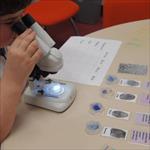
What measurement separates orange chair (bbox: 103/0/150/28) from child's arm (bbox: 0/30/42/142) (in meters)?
0.76

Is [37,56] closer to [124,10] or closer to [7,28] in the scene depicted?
[7,28]

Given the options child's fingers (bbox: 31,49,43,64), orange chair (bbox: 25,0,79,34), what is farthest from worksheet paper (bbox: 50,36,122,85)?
orange chair (bbox: 25,0,79,34)

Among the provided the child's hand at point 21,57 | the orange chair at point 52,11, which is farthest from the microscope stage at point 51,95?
the orange chair at point 52,11

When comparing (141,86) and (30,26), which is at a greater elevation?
(30,26)

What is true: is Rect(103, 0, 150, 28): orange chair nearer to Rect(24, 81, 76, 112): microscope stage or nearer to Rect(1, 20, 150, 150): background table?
Rect(1, 20, 150, 150): background table

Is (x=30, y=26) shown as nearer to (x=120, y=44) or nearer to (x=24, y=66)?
(x=24, y=66)

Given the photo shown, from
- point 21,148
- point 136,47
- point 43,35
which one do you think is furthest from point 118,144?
point 136,47

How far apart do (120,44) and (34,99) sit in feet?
1.44

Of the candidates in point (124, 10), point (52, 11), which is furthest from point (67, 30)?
point (124, 10)

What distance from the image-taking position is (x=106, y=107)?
0.88 m

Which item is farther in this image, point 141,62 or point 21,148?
point 141,62

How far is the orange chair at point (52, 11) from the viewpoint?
78.2 inches

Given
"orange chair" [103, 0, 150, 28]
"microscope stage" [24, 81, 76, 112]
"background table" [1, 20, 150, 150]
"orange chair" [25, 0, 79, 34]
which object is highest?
"microscope stage" [24, 81, 76, 112]

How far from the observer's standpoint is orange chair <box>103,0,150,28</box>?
1482 millimetres
